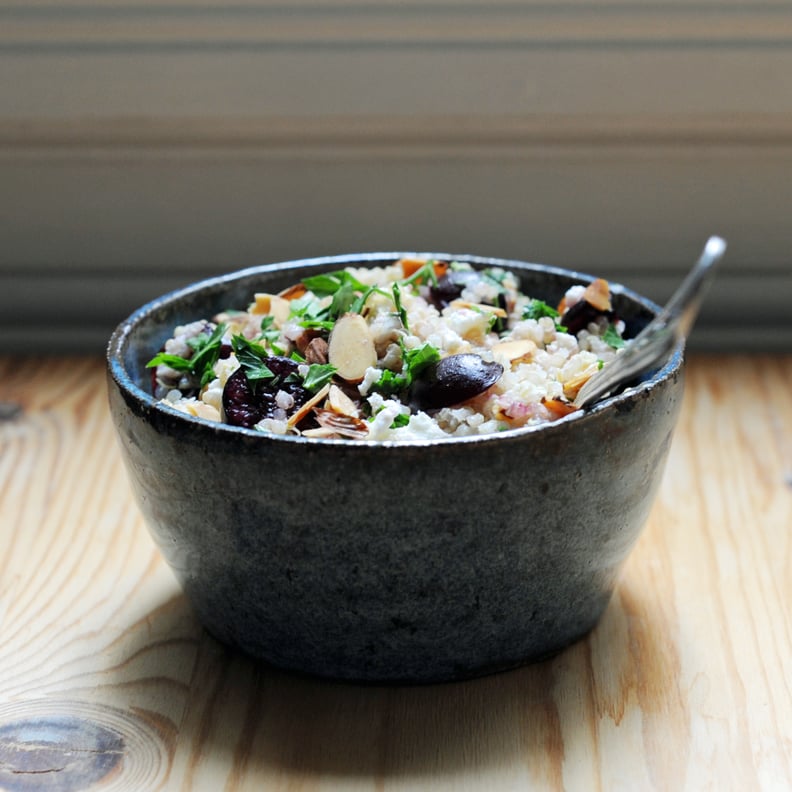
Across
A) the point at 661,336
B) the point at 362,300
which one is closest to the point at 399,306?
the point at 362,300

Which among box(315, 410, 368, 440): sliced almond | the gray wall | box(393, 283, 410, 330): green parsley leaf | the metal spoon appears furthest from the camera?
the gray wall

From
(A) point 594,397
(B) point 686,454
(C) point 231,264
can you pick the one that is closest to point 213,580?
(A) point 594,397

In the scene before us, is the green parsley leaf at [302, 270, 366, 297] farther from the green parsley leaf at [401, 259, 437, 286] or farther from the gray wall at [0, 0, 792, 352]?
the gray wall at [0, 0, 792, 352]

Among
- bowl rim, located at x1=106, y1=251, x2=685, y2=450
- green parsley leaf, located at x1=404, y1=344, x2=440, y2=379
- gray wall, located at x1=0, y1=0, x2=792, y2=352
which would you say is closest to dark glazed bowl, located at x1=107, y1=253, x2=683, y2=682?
bowl rim, located at x1=106, y1=251, x2=685, y2=450

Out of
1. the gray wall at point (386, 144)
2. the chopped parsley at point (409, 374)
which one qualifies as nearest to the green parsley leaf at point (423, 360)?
the chopped parsley at point (409, 374)

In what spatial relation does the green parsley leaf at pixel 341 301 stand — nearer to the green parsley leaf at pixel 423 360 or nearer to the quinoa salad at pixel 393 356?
the quinoa salad at pixel 393 356

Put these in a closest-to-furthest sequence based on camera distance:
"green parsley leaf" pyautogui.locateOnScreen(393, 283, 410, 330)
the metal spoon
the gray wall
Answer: the metal spoon, "green parsley leaf" pyautogui.locateOnScreen(393, 283, 410, 330), the gray wall

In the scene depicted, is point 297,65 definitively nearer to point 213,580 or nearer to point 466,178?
point 466,178
